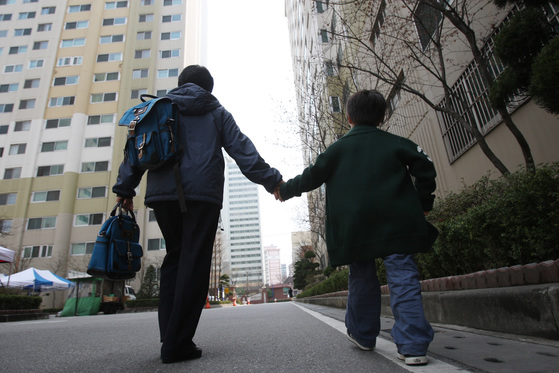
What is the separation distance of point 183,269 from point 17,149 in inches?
1714

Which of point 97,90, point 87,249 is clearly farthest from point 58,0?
point 87,249

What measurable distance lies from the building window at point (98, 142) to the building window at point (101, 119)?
2.04m

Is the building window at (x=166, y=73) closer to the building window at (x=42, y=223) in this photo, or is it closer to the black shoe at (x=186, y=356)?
the building window at (x=42, y=223)

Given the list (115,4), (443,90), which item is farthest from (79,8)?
(443,90)

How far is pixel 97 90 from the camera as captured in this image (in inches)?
1543

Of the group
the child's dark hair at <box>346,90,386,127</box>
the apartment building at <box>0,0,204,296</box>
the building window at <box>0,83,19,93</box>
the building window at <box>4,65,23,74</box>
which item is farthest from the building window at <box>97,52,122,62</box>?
the child's dark hair at <box>346,90,386,127</box>

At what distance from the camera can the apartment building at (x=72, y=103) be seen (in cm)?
3306

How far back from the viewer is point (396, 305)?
1.75m

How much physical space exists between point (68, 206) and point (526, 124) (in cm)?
3732

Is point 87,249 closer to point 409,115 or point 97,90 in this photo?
point 97,90

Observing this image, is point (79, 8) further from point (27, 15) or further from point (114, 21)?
point (27, 15)

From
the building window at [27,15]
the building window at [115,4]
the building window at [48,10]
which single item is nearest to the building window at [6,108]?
the building window at [27,15]

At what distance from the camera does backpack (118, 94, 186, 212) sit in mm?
2057

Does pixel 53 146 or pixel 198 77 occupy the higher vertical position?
pixel 53 146
